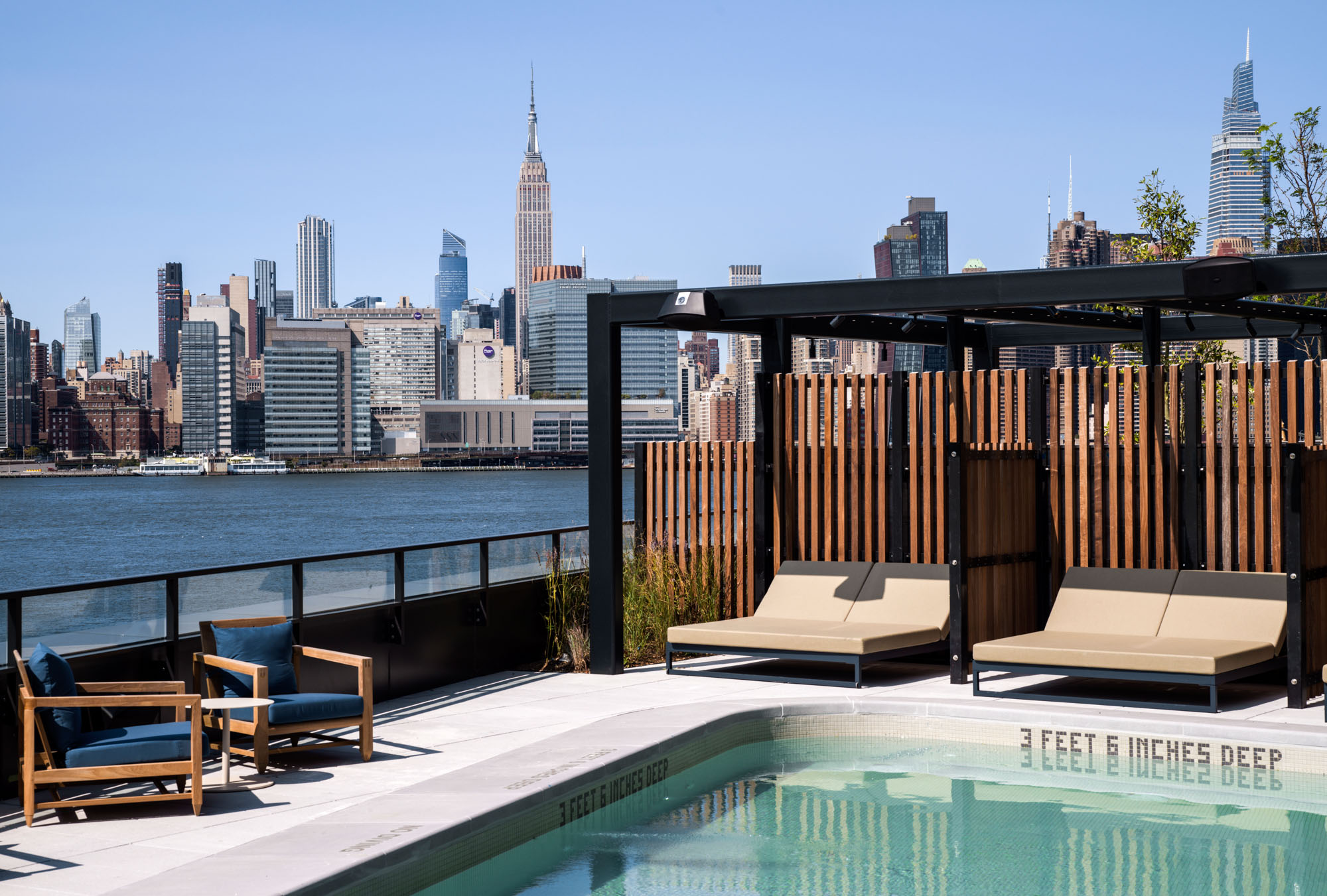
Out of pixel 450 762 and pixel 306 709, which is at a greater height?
pixel 306 709

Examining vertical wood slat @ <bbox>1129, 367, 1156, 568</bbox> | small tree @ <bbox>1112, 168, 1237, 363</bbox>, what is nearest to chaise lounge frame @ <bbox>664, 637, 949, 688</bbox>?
vertical wood slat @ <bbox>1129, 367, 1156, 568</bbox>

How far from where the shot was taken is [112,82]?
6825 cm

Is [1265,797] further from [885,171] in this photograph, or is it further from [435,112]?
[885,171]

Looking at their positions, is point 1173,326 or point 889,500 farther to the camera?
point 1173,326

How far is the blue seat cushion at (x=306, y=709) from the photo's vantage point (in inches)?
238

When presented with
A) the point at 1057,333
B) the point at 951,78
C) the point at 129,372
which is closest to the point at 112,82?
the point at 951,78

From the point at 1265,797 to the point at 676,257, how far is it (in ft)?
441

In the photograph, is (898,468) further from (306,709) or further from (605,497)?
(306,709)

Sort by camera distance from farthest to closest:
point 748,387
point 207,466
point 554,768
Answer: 1. point 207,466
2. point 748,387
3. point 554,768

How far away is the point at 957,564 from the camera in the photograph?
8.47 m

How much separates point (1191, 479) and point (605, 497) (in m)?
3.88

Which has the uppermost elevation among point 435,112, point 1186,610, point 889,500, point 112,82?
point 112,82

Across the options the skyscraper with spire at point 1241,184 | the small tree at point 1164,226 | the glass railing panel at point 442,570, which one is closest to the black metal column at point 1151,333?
the skyscraper with spire at point 1241,184

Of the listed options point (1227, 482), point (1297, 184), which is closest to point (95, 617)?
point (1227, 482)
